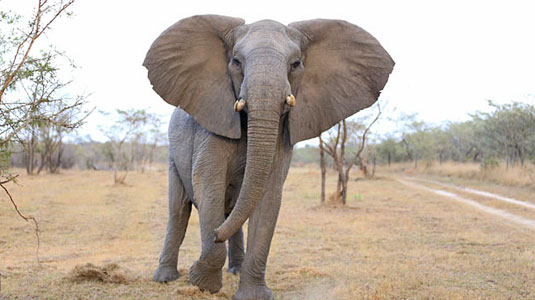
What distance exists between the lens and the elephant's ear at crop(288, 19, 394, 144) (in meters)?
4.90

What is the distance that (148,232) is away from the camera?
11172mm

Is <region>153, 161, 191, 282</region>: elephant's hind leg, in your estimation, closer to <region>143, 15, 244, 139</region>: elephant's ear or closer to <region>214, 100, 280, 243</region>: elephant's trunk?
<region>143, 15, 244, 139</region>: elephant's ear

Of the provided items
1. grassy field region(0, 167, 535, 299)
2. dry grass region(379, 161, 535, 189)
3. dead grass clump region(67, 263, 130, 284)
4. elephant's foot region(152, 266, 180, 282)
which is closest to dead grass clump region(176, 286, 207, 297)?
grassy field region(0, 167, 535, 299)

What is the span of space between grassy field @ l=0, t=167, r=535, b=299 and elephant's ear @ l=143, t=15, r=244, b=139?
197cm

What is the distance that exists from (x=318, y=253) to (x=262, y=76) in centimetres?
482

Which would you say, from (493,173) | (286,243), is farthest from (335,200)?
(493,173)

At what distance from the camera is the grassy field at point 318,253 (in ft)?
17.1

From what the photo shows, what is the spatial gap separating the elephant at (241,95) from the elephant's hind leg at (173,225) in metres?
0.59

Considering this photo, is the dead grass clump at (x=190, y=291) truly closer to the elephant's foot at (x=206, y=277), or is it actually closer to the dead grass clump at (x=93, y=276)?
the elephant's foot at (x=206, y=277)

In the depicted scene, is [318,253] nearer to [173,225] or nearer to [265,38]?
[173,225]

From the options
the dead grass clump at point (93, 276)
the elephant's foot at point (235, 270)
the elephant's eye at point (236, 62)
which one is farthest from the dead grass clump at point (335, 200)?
the elephant's eye at point (236, 62)

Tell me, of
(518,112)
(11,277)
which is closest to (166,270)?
(11,277)

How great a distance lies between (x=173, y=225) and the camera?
5.82 m

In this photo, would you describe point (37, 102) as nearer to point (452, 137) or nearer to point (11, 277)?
point (11, 277)
